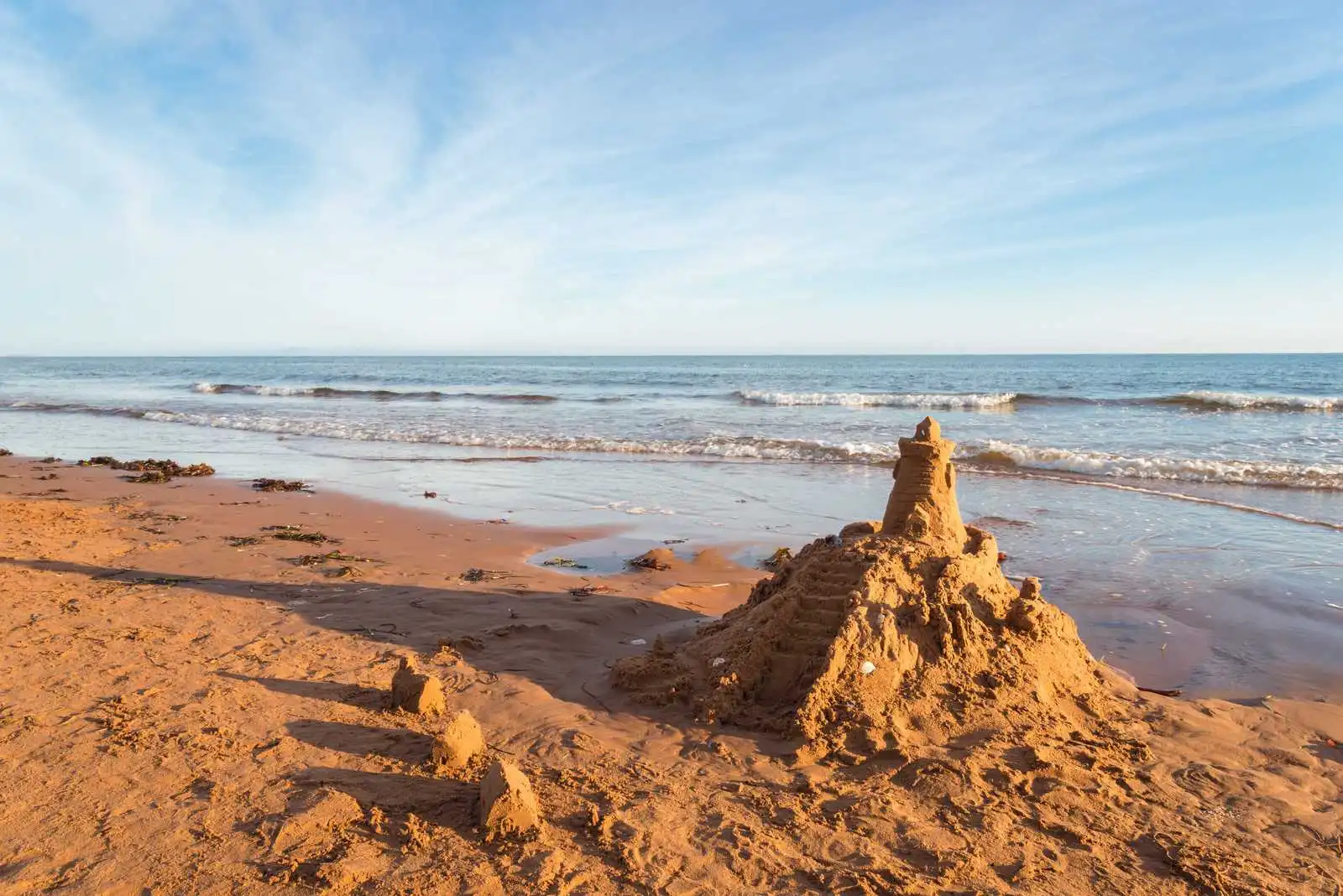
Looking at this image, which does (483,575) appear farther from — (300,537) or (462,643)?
(300,537)

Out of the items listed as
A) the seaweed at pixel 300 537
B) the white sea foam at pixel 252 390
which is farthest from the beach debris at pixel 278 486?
the white sea foam at pixel 252 390

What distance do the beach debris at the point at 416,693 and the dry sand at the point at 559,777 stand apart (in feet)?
0.24

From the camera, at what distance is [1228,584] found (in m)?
7.18

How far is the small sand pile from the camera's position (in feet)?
13.3

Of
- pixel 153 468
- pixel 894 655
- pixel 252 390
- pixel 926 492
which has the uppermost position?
pixel 926 492

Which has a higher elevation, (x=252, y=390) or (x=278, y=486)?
(x=252, y=390)

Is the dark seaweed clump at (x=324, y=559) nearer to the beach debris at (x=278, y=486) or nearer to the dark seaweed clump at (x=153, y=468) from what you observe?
the beach debris at (x=278, y=486)

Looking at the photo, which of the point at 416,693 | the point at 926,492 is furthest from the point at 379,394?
the point at 926,492

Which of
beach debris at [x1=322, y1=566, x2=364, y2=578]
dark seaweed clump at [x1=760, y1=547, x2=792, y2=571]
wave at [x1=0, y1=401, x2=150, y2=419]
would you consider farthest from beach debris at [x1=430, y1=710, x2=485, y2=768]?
wave at [x1=0, y1=401, x2=150, y2=419]

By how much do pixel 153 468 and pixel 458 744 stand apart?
12651mm

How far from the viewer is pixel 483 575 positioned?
7.16m

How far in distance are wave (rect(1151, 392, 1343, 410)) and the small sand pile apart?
2815 centimetres

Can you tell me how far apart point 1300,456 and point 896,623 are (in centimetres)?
1556

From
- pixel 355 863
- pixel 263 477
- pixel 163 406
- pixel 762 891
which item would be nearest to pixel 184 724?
pixel 355 863
